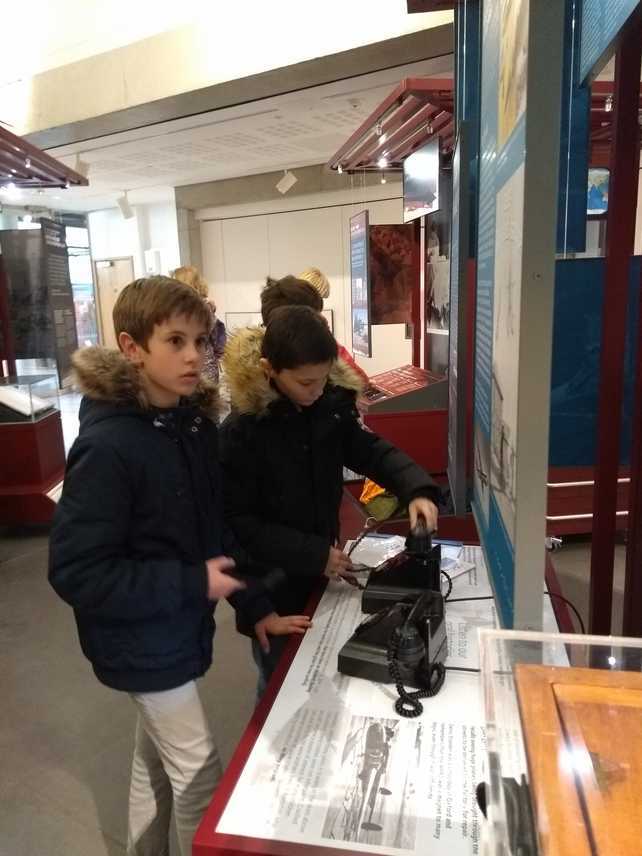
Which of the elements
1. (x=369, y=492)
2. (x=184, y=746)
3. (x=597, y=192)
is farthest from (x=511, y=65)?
(x=597, y=192)

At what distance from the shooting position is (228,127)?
5.33 metres

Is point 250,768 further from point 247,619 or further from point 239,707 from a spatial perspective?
point 239,707

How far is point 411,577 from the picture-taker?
1438 mm

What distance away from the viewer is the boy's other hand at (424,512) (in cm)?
151

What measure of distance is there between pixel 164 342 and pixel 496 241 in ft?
2.21

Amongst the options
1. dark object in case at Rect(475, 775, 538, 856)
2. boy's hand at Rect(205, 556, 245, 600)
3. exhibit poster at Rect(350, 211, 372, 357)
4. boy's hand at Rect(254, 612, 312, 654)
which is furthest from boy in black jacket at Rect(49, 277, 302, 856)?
exhibit poster at Rect(350, 211, 372, 357)

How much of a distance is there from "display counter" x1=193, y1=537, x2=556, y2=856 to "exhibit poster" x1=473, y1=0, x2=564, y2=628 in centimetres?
28

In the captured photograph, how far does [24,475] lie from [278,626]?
132 inches

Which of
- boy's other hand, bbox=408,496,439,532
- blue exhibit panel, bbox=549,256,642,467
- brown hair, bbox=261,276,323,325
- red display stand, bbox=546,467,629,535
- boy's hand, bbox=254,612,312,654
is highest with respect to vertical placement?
Answer: brown hair, bbox=261,276,323,325

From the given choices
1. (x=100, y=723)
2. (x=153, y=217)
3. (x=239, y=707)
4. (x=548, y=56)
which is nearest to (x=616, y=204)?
(x=548, y=56)

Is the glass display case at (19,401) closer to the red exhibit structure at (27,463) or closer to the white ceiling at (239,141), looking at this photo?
the red exhibit structure at (27,463)

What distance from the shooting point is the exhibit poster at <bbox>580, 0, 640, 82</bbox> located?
0.90 metres

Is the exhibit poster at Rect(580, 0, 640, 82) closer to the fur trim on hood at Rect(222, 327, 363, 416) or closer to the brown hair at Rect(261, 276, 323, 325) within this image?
the fur trim on hood at Rect(222, 327, 363, 416)

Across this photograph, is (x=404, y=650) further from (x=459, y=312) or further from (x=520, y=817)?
(x=459, y=312)
